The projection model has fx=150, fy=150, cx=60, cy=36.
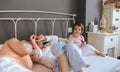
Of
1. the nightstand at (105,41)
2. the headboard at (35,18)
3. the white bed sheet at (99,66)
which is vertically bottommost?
the white bed sheet at (99,66)

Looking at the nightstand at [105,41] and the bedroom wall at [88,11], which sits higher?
the bedroom wall at [88,11]

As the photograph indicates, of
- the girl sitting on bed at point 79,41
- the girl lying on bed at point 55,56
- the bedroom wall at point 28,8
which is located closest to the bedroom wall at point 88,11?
the bedroom wall at point 28,8

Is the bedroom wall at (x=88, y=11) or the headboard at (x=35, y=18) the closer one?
the headboard at (x=35, y=18)

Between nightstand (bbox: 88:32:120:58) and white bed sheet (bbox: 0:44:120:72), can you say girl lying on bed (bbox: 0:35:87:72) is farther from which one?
nightstand (bbox: 88:32:120:58)

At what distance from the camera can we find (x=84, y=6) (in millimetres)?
2754

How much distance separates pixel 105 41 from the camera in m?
2.59

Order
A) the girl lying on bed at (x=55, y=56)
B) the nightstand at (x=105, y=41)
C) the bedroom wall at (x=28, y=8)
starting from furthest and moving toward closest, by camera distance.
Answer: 1. the nightstand at (x=105, y=41)
2. the bedroom wall at (x=28, y=8)
3. the girl lying on bed at (x=55, y=56)

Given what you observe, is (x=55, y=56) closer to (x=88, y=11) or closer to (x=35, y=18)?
(x=35, y=18)

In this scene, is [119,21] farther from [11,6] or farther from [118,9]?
[11,6]

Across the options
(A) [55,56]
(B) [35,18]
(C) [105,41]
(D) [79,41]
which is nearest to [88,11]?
(C) [105,41]

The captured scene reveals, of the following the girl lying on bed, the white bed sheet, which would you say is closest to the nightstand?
the white bed sheet

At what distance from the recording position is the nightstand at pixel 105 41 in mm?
2590

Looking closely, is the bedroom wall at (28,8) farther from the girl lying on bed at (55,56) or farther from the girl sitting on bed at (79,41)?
the girl lying on bed at (55,56)

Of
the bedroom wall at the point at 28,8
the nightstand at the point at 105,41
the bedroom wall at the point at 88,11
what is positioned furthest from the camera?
the bedroom wall at the point at 88,11
